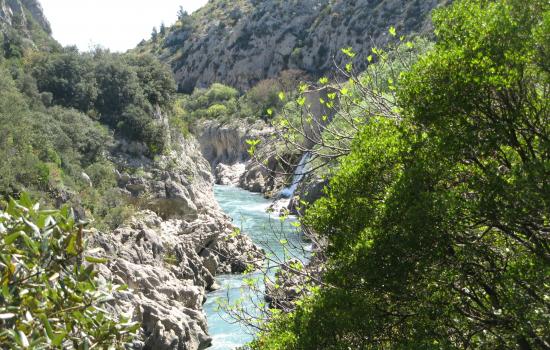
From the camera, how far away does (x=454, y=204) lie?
533 cm

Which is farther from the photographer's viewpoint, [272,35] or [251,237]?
[272,35]

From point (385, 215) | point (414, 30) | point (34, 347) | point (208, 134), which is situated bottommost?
point (34, 347)

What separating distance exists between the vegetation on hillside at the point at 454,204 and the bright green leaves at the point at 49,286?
333 centimetres

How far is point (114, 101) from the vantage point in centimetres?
3797

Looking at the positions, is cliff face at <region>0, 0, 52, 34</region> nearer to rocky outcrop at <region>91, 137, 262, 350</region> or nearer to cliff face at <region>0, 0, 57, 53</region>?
cliff face at <region>0, 0, 57, 53</region>

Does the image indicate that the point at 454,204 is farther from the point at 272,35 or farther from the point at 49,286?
the point at 272,35

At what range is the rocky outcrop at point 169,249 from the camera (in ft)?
52.9

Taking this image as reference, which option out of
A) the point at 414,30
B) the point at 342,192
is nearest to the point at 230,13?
the point at 414,30

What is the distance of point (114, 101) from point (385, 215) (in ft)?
115

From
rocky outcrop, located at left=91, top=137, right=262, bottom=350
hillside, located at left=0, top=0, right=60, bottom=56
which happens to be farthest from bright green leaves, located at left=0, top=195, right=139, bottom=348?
hillside, located at left=0, top=0, right=60, bottom=56

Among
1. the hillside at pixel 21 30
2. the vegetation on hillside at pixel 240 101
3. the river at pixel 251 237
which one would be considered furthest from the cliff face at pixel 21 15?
the river at pixel 251 237

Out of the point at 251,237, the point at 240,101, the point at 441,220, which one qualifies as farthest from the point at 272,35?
the point at 441,220

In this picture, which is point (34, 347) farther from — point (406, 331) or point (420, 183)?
point (406, 331)

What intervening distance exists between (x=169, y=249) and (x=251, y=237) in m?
8.78
